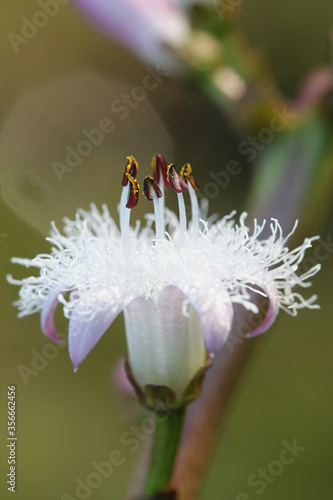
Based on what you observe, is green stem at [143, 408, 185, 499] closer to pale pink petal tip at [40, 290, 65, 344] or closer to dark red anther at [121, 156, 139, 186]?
pale pink petal tip at [40, 290, 65, 344]

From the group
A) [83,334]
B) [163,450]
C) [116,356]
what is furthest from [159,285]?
[116,356]

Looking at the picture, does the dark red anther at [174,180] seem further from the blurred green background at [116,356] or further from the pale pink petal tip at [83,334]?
the blurred green background at [116,356]

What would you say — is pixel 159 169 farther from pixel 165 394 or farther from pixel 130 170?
pixel 165 394

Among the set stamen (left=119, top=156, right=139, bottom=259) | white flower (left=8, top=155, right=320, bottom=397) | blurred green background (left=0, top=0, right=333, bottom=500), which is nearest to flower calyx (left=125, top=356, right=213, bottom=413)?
white flower (left=8, top=155, right=320, bottom=397)

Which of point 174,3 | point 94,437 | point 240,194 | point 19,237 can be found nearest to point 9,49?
point 19,237

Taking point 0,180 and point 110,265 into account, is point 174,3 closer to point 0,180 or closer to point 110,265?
point 0,180

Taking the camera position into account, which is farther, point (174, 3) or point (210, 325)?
point (174, 3)
